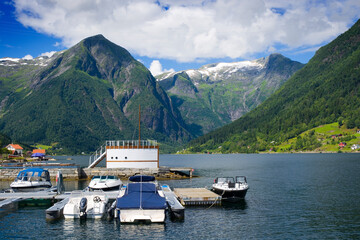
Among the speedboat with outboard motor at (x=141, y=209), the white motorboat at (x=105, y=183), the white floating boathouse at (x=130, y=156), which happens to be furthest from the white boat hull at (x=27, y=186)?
the white floating boathouse at (x=130, y=156)

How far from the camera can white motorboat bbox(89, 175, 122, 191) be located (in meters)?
54.8

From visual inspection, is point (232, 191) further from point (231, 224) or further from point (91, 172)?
point (91, 172)

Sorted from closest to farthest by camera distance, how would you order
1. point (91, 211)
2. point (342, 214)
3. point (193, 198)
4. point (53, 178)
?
point (91, 211)
point (342, 214)
point (193, 198)
point (53, 178)

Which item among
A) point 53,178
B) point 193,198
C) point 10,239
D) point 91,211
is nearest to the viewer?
point 10,239

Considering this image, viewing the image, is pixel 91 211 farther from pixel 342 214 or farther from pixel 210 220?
pixel 342 214

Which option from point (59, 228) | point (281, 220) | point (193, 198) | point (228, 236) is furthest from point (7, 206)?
point (281, 220)

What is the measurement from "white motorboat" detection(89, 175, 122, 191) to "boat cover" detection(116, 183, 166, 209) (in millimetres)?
15872

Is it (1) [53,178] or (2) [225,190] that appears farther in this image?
(1) [53,178]

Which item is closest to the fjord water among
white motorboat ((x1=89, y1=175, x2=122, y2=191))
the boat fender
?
the boat fender

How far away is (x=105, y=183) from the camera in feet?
183

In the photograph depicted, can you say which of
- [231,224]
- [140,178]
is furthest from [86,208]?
[231,224]

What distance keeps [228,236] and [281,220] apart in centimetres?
978

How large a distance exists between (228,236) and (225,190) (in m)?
18.4

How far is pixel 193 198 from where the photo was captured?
163 ft
